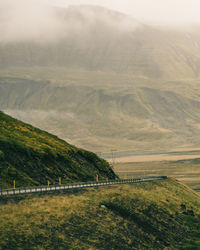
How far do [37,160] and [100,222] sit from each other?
3764 centimetres

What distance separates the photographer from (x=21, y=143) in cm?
11688

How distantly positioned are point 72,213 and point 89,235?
6576mm

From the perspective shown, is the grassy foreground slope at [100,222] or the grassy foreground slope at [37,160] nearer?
the grassy foreground slope at [100,222]

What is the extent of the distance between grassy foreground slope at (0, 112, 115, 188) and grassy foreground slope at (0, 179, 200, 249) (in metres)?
14.3

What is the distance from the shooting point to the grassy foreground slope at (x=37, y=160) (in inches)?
3996

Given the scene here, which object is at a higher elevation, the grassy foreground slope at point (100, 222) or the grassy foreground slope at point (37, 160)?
the grassy foreground slope at point (37, 160)

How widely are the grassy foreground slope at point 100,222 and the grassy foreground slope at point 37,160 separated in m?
14.3

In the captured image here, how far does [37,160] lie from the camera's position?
113m

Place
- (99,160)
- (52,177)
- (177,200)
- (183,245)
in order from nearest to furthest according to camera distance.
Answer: (183,245) < (52,177) < (177,200) < (99,160)

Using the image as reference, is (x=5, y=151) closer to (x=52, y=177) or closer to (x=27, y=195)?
(x=52, y=177)

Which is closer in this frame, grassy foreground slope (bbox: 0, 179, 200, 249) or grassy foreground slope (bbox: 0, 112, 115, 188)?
grassy foreground slope (bbox: 0, 179, 200, 249)

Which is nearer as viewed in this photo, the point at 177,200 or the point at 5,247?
the point at 5,247

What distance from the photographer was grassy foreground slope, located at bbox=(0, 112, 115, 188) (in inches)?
3996

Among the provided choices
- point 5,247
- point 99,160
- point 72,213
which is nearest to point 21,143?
point 99,160
